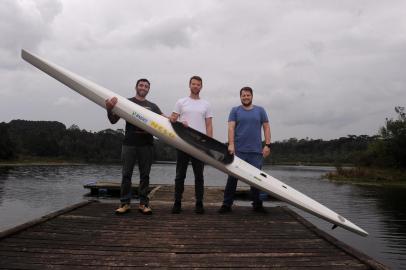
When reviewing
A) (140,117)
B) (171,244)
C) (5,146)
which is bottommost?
(171,244)

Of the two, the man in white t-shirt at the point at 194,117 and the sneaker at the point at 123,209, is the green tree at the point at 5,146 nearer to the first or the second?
the sneaker at the point at 123,209

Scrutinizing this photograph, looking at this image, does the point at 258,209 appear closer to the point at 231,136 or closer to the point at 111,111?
the point at 231,136

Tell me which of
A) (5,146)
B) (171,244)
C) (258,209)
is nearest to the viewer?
(171,244)

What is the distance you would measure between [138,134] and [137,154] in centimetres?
35

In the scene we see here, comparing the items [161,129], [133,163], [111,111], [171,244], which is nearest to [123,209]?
[133,163]

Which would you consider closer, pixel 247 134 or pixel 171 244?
pixel 171 244

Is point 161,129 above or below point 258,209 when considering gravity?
above

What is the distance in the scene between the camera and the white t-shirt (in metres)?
6.30

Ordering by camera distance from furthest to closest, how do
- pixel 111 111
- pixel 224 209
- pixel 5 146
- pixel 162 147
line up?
1. pixel 162 147
2. pixel 5 146
3. pixel 224 209
4. pixel 111 111

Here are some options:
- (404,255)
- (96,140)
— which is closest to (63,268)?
(404,255)

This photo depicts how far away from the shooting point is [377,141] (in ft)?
197

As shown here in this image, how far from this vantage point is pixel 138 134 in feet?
20.9

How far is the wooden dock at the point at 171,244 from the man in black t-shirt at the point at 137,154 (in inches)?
14.2

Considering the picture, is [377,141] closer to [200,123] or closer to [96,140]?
[200,123]
